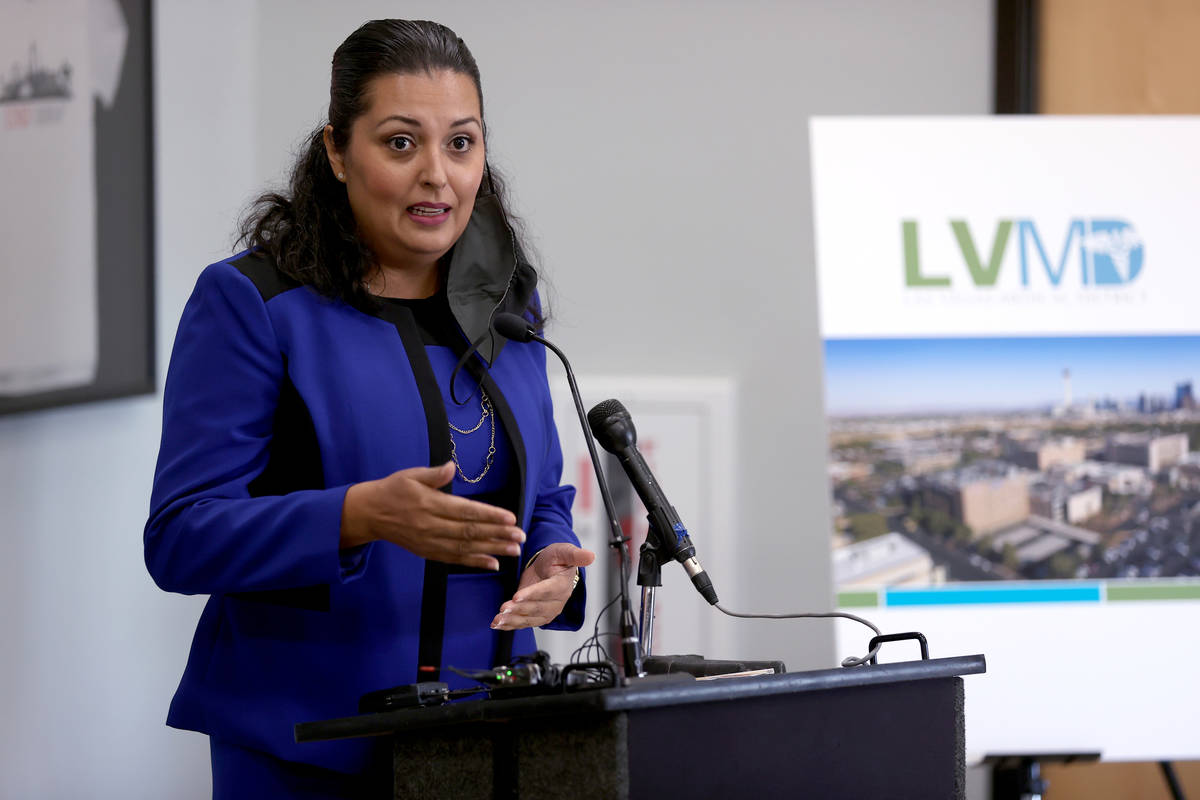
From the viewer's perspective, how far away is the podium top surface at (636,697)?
2.97 ft

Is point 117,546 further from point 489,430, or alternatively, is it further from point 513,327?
point 513,327

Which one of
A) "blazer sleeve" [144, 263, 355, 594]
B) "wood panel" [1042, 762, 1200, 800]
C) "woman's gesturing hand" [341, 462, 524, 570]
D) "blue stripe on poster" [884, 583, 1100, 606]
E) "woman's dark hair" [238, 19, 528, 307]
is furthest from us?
"wood panel" [1042, 762, 1200, 800]

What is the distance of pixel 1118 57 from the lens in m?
3.49

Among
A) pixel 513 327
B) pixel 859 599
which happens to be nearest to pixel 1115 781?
pixel 859 599

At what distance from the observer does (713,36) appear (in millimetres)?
3566

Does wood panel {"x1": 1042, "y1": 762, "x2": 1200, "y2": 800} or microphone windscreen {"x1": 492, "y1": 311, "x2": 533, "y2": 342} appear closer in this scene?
microphone windscreen {"x1": 492, "y1": 311, "x2": 533, "y2": 342}

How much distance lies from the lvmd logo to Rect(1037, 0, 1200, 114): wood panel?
79 centimetres

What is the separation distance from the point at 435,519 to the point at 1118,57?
316 cm

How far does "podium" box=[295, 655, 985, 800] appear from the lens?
3.03 ft

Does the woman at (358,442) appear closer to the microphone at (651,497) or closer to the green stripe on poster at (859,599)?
the microphone at (651,497)

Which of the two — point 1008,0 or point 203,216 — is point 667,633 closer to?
point 203,216

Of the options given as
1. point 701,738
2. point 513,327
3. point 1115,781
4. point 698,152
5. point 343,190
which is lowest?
point 1115,781

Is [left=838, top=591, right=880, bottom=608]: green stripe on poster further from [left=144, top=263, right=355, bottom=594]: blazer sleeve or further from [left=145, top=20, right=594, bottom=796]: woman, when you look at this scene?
[left=144, top=263, right=355, bottom=594]: blazer sleeve

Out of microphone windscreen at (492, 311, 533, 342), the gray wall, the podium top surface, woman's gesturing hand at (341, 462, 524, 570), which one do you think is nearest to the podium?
the podium top surface
